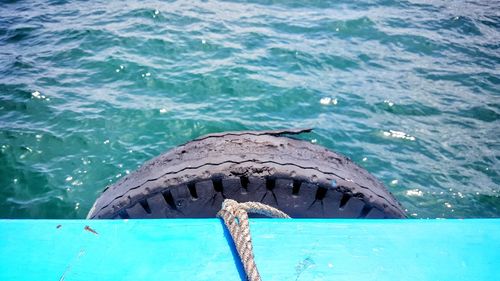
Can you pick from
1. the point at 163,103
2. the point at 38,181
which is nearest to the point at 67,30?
the point at 163,103

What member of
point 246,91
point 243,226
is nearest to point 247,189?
point 243,226

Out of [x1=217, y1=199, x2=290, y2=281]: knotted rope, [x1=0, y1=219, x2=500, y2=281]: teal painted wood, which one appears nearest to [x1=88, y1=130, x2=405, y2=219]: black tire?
[x1=217, y1=199, x2=290, y2=281]: knotted rope

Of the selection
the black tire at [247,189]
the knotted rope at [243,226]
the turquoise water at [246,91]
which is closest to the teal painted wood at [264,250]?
the knotted rope at [243,226]

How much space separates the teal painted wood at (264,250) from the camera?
1746mm

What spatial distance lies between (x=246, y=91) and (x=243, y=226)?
14.0ft

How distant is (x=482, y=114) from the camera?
567 centimetres

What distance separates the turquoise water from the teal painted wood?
2.41 m

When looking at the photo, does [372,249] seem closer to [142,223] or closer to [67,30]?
[142,223]

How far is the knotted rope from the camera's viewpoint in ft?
5.57

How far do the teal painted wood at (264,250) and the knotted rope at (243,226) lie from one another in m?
0.06

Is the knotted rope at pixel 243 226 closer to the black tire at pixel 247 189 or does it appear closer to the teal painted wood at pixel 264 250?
the teal painted wood at pixel 264 250

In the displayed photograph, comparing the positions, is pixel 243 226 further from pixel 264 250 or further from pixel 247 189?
pixel 247 189

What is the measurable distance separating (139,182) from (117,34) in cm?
584

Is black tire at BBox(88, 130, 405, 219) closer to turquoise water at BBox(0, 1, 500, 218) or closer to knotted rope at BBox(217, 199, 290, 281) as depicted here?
knotted rope at BBox(217, 199, 290, 281)
